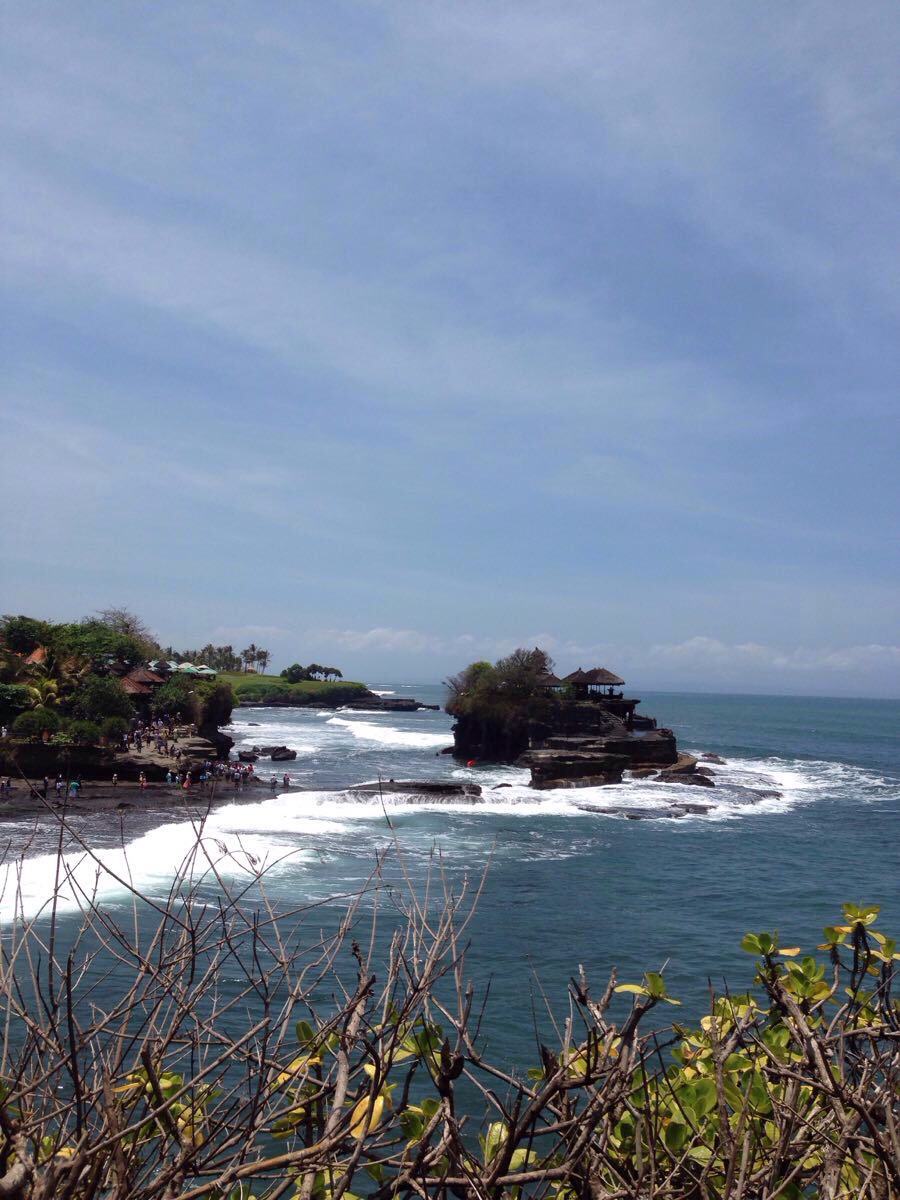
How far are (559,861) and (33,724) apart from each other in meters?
23.7

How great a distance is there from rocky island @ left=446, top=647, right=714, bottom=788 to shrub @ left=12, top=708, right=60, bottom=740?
25.4m

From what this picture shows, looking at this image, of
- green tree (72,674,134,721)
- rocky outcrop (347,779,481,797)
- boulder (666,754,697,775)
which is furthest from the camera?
boulder (666,754,697,775)

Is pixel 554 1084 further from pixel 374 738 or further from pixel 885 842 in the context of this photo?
pixel 374 738

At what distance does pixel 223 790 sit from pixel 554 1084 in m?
35.5

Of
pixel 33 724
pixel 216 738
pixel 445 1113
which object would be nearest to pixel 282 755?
pixel 216 738

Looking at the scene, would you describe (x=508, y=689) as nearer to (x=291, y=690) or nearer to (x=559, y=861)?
(x=559, y=861)

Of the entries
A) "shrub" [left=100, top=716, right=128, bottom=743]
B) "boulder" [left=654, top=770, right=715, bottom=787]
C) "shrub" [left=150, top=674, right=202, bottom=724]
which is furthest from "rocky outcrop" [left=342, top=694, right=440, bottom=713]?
"shrub" [left=100, top=716, right=128, bottom=743]

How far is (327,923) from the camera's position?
55.1 ft

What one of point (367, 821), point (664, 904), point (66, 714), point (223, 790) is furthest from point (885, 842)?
point (66, 714)

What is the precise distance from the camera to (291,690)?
130875 millimetres

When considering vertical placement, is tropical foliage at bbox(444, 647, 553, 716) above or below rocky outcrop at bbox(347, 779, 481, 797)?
above

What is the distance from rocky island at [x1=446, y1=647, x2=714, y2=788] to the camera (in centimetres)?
4859

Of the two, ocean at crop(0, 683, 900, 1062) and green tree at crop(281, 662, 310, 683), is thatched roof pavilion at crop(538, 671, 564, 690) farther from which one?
green tree at crop(281, 662, 310, 683)

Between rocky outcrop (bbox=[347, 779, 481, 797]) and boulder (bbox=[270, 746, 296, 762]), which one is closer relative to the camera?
rocky outcrop (bbox=[347, 779, 481, 797])
